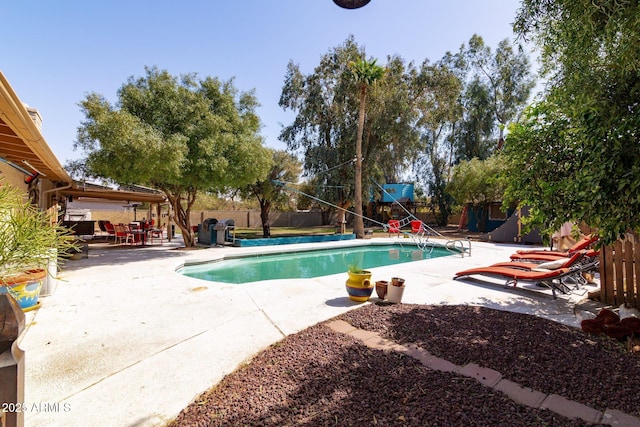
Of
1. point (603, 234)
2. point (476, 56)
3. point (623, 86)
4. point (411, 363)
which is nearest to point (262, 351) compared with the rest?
point (411, 363)

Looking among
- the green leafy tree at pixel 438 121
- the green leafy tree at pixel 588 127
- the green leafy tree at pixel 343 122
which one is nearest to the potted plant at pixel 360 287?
the green leafy tree at pixel 588 127

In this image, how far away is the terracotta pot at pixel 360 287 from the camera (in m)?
4.94

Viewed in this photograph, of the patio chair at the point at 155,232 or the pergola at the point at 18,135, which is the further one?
the patio chair at the point at 155,232

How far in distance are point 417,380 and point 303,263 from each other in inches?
357

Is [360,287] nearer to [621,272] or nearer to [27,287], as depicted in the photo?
[621,272]

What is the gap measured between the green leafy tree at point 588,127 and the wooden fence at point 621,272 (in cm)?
256

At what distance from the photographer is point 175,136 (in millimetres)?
9609

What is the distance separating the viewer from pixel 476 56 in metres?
26.9

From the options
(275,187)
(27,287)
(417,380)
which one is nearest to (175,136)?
(27,287)

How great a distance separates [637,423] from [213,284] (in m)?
6.03

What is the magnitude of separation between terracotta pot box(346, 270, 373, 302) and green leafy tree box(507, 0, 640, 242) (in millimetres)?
2492

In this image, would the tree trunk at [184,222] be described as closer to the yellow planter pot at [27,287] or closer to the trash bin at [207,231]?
the trash bin at [207,231]

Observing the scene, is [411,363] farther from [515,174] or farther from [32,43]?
[32,43]

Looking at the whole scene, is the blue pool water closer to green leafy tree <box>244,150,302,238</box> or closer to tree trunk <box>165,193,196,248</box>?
tree trunk <box>165,193,196,248</box>
